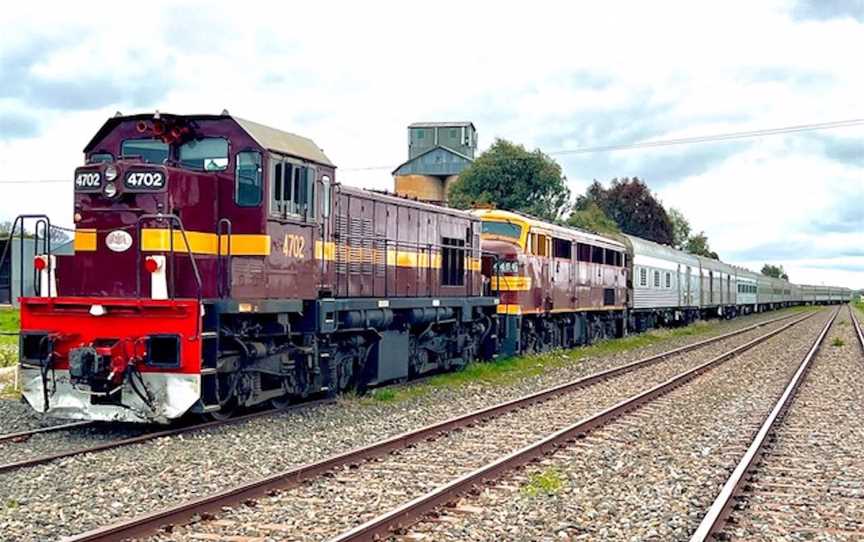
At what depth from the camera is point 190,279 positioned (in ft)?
36.0

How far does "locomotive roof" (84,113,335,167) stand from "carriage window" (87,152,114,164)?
12cm

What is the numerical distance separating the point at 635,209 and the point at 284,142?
65.9 metres

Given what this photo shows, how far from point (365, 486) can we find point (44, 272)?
16.9 ft

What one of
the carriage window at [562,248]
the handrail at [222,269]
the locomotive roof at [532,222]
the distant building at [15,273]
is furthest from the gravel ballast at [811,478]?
the distant building at [15,273]

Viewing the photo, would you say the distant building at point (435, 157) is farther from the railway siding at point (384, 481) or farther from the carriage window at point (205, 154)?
the carriage window at point (205, 154)

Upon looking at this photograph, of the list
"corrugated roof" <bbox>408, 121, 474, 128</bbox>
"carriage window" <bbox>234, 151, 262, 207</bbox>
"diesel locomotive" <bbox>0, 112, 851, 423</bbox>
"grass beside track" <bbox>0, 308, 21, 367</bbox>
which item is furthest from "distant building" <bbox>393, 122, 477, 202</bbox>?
"carriage window" <bbox>234, 151, 262, 207</bbox>

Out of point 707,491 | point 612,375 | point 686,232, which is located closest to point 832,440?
point 707,491

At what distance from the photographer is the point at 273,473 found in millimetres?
8539

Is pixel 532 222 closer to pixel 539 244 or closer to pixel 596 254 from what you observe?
pixel 539 244

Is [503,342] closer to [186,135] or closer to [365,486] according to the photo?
[186,135]

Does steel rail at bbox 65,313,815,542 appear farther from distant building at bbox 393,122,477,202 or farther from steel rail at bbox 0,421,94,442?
distant building at bbox 393,122,477,202

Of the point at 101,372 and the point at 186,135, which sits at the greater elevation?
the point at 186,135

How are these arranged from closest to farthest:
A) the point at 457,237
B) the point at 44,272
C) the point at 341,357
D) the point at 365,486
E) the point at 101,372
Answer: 1. the point at 365,486
2. the point at 101,372
3. the point at 44,272
4. the point at 341,357
5. the point at 457,237

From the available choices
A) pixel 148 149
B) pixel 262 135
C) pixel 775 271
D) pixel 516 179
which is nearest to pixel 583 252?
pixel 262 135
